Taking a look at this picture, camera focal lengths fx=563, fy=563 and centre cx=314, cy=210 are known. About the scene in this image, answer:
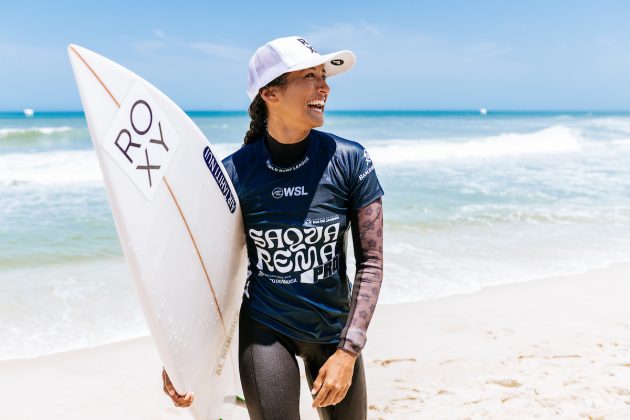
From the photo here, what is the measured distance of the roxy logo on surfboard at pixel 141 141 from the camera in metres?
1.60

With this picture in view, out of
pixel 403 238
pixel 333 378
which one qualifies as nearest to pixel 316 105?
pixel 333 378

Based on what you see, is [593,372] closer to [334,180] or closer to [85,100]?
[334,180]

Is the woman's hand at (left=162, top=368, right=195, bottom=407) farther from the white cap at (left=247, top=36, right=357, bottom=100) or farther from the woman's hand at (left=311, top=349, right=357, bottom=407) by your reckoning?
the white cap at (left=247, top=36, right=357, bottom=100)

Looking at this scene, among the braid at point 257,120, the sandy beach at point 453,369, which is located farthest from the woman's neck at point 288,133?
the sandy beach at point 453,369

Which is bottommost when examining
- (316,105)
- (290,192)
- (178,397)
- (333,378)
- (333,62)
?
(178,397)

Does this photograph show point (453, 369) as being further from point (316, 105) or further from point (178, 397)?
point (316, 105)

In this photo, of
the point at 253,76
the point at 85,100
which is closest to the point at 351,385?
the point at 253,76

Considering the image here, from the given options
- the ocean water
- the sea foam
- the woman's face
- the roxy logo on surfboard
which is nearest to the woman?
the woman's face

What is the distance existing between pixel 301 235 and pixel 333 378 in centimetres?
46

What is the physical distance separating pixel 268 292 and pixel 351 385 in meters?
0.43

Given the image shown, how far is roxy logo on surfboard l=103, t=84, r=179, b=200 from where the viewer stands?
160 centimetres

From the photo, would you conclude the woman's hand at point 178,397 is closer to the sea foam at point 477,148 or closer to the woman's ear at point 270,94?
the woman's ear at point 270,94

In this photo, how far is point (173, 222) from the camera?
185cm

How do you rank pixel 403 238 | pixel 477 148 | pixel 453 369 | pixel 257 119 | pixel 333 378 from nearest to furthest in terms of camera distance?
pixel 333 378
pixel 257 119
pixel 453 369
pixel 403 238
pixel 477 148
